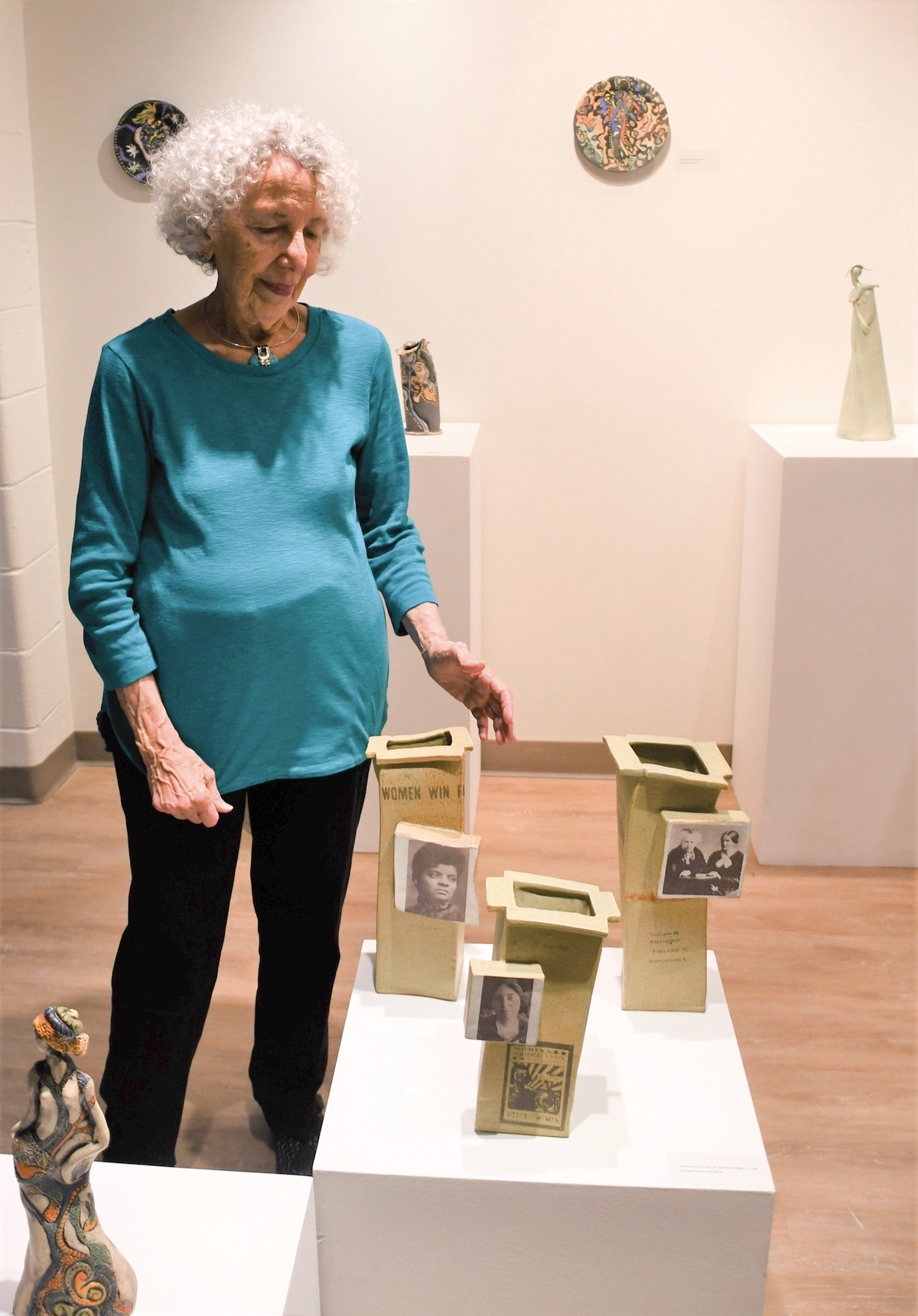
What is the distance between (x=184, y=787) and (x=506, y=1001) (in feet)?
1.52

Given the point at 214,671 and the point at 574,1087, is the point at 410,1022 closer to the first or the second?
the point at 574,1087

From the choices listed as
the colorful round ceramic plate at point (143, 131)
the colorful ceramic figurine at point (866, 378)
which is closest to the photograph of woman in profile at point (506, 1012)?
the colorful ceramic figurine at point (866, 378)

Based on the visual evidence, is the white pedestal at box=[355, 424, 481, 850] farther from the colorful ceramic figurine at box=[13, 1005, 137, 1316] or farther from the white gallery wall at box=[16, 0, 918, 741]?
the colorful ceramic figurine at box=[13, 1005, 137, 1316]

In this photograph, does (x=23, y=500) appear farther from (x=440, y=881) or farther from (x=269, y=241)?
(x=440, y=881)

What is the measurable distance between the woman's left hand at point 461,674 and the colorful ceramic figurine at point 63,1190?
69 cm

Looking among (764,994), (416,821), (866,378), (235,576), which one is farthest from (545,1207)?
(866,378)

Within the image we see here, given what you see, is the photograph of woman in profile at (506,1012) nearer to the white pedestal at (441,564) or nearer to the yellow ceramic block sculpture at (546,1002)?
the yellow ceramic block sculpture at (546,1002)

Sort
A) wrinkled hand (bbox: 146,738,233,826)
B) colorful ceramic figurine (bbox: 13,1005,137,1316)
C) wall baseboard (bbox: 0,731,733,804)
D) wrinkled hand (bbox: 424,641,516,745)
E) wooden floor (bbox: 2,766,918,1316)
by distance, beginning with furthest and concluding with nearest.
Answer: wall baseboard (bbox: 0,731,733,804), wooden floor (bbox: 2,766,918,1316), wrinkled hand (bbox: 424,641,516,745), wrinkled hand (bbox: 146,738,233,826), colorful ceramic figurine (bbox: 13,1005,137,1316)

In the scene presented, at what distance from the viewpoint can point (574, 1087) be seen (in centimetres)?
148

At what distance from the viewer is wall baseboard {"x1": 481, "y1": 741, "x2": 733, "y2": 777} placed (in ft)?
12.1

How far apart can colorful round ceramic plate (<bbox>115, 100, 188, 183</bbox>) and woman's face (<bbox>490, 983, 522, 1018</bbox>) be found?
258cm

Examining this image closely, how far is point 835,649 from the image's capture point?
9.93 feet

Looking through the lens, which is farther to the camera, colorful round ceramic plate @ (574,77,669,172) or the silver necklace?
colorful round ceramic plate @ (574,77,669,172)

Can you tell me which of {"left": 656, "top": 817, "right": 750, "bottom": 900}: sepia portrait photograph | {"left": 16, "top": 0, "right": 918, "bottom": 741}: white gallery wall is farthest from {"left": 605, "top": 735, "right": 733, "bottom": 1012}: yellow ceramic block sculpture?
{"left": 16, "top": 0, "right": 918, "bottom": 741}: white gallery wall
